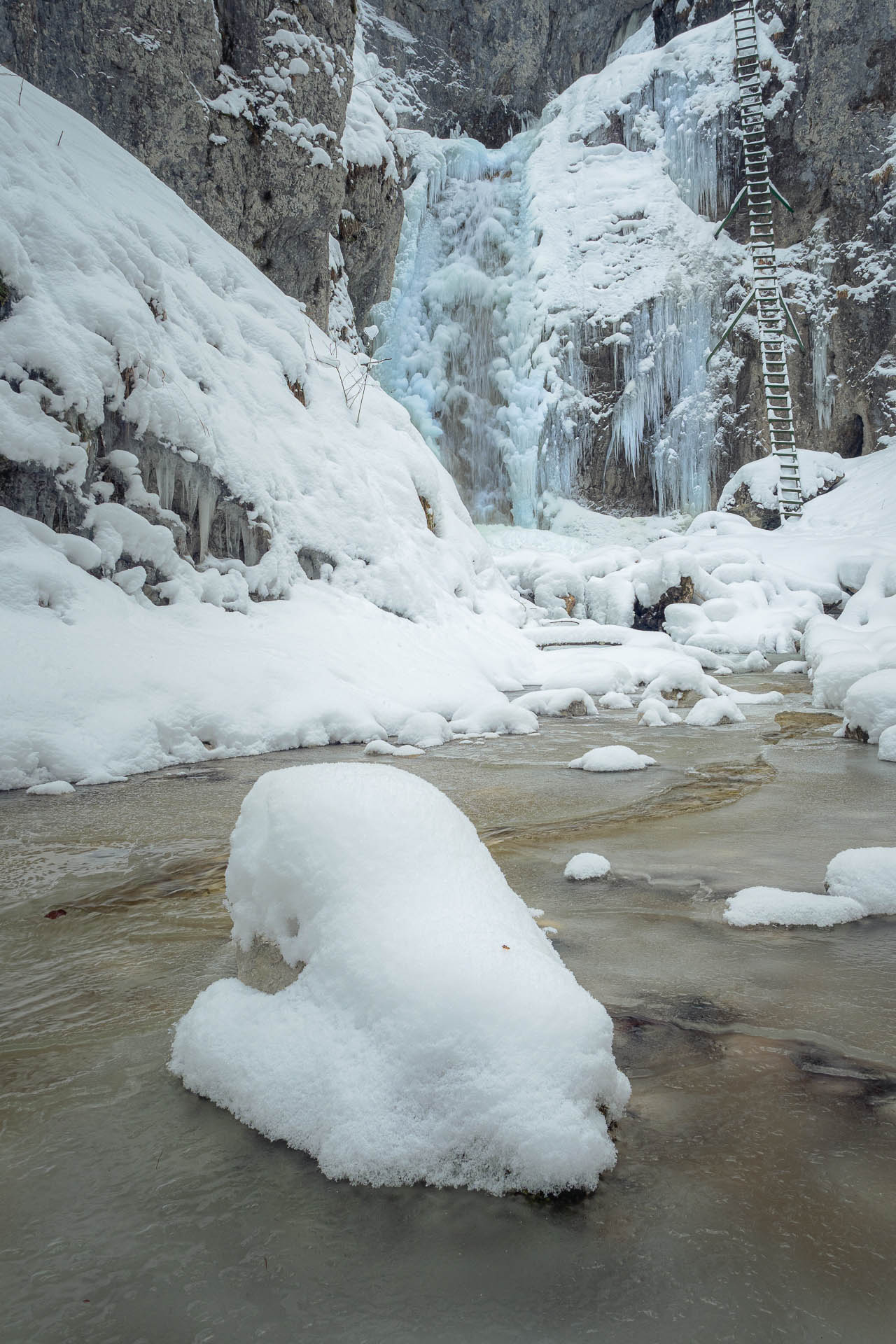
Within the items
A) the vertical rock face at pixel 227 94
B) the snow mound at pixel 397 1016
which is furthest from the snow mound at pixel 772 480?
the snow mound at pixel 397 1016

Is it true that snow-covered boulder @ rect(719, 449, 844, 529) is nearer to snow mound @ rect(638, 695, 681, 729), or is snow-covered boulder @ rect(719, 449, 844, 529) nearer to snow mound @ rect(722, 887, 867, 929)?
snow mound @ rect(638, 695, 681, 729)

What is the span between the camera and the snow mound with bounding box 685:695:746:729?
500 cm

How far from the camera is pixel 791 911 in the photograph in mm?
1744

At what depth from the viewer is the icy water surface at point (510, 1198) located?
2.55 feet

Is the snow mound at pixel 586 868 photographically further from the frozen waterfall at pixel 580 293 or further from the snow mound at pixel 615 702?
the frozen waterfall at pixel 580 293

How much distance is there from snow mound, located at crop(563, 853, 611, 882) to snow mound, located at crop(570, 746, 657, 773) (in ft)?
4.86

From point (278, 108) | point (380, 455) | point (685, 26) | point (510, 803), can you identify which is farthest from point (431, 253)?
point (510, 803)

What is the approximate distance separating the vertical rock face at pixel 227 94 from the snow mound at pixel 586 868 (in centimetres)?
756

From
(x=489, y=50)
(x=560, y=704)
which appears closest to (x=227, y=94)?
(x=560, y=704)

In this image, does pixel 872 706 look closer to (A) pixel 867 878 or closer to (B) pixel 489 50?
(A) pixel 867 878

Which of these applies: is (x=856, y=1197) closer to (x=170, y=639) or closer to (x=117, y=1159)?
(x=117, y=1159)

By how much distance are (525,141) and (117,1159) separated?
22.5 metres

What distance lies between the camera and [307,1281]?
82cm

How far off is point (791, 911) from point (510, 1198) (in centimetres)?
106
